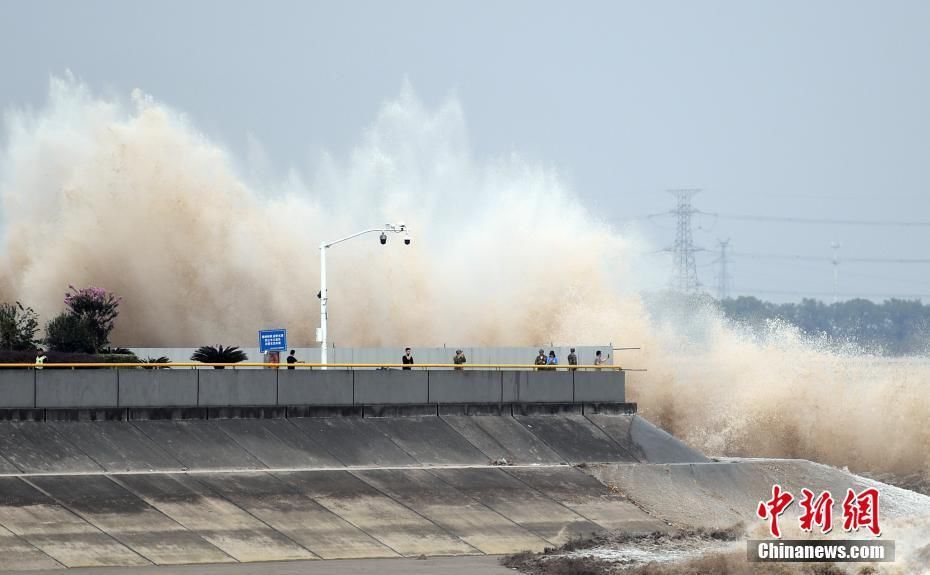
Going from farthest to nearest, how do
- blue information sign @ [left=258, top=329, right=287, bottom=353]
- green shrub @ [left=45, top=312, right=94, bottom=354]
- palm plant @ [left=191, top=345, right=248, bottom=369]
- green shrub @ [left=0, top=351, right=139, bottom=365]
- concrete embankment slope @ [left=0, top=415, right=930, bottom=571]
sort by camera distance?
1. green shrub @ [left=45, top=312, right=94, bottom=354]
2. blue information sign @ [left=258, top=329, right=287, bottom=353]
3. palm plant @ [left=191, top=345, right=248, bottom=369]
4. green shrub @ [left=0, top=351, right=139, bottom=365]
5. concrete embankment slope @ [left=0, top=415, right=930, bottom=571]

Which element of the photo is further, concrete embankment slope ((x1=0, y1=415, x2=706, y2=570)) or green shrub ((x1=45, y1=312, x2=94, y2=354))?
green shrub ((x1=45, y1=312, x2=94, y2=354))

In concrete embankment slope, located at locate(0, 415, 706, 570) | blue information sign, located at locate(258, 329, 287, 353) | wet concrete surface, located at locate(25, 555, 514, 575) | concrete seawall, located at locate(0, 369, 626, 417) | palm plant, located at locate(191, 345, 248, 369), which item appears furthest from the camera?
blue information sign, located at locate(258, 329, 287, 353)

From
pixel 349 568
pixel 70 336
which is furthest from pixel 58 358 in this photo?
pixel 349 568

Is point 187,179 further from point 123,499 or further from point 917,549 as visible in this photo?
point 917,549

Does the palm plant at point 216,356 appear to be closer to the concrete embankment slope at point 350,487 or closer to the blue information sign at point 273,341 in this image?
the blue information sign at point 273,341

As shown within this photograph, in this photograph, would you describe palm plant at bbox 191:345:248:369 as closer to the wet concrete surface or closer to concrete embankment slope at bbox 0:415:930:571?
concrete embankment slope at bbox 0:415:930:571

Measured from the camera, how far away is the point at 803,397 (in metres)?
48.5

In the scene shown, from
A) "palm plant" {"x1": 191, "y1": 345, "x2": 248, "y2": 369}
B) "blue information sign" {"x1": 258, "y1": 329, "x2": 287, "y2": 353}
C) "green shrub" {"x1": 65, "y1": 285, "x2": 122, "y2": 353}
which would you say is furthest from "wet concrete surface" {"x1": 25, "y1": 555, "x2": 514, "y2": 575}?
"green shrub" {"x1": 65, "y1": 285, "x2": 122, "y2": 353}

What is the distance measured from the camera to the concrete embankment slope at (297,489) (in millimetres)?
28141

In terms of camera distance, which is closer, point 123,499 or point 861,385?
point 123,499

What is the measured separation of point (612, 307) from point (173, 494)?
33997 millimetres

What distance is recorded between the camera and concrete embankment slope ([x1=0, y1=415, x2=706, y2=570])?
28.1 m

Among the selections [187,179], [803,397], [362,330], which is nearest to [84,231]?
[187,179]

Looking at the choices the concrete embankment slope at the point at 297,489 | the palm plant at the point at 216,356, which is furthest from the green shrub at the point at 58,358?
the concrete embankment slope at the point at 297,489
